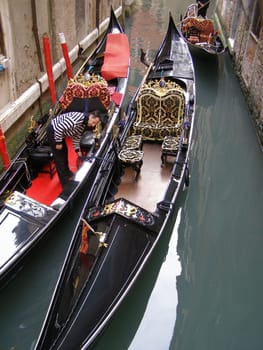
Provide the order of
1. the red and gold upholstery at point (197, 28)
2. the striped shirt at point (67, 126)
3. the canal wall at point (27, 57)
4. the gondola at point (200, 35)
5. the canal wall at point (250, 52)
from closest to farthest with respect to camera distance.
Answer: the striped shirt at point (67, 126) → the canal wall at point (27, 57) → the canal wall at point (250, 52) → the gondola at point (200, 35) → the red and gold upholstery at point (197, 28)

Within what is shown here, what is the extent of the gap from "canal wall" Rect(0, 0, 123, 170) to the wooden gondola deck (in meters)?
1.02

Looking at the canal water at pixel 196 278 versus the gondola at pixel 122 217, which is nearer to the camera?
the gondola at pixel 122 217

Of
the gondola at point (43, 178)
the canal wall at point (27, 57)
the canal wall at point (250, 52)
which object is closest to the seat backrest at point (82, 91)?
the gondola at point (43, 178)

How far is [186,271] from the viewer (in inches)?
97.7

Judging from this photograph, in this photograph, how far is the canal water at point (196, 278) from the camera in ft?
6.74

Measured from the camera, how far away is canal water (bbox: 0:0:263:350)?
6.74 ft

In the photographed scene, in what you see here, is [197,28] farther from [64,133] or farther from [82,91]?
[64,133]

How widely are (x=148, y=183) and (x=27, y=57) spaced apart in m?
1.60

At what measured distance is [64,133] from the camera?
245cm

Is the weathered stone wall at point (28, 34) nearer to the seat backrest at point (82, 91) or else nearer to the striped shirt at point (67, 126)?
the seat backrest at point (82, 91)

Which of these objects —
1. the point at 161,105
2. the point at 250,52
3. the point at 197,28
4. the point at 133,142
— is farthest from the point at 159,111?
the point at 197,28

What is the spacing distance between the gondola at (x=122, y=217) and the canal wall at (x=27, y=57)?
2.80 feet

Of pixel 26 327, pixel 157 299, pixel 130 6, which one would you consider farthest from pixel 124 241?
pixel 130 6

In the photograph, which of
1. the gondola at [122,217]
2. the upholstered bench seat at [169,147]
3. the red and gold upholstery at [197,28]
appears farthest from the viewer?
the red and gold upholstery at [197,28]
